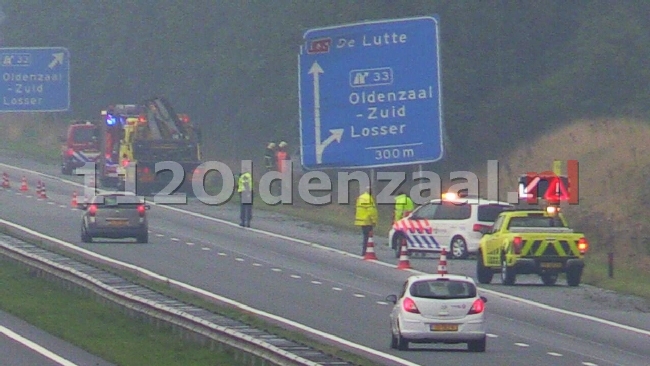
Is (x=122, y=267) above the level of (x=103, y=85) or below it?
below

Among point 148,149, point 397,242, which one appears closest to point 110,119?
point 148,149

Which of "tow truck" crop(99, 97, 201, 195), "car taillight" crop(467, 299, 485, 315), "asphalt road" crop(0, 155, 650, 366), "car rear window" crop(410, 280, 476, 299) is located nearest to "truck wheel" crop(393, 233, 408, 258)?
"asphalt road" crop(0, 155, 650, 366)

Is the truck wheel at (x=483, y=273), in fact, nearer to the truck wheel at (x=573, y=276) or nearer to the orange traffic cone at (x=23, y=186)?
the truck wheel at (x=573, y=276)

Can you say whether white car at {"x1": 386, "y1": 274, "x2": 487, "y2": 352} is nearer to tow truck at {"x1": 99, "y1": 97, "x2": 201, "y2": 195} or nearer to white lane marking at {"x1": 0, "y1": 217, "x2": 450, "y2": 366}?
white lane marking at {"x1": 0, "y1": 217, "x2": 450, "y2": 366}

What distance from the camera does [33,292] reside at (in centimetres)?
2769

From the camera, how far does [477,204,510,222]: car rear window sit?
36.1m

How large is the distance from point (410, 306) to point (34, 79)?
122 feet

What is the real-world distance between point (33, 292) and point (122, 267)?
4.11m

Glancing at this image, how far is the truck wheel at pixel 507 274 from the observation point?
100.0 feet

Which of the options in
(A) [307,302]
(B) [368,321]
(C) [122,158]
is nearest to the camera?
(B) [368,321]

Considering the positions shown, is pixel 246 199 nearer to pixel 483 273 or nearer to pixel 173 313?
pixel 483 273

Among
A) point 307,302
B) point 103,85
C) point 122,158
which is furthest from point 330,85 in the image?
point 103,85

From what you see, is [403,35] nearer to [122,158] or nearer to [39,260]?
[39,260]

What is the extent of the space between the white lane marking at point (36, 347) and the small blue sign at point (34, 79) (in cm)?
3404
